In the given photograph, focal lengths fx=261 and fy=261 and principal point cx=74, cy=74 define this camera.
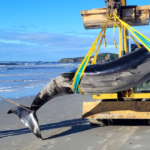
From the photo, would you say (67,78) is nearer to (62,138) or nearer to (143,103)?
(62,138)

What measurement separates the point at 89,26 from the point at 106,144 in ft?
10.1

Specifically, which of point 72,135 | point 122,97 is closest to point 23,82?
point 72,135

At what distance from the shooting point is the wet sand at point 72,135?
5.36 m

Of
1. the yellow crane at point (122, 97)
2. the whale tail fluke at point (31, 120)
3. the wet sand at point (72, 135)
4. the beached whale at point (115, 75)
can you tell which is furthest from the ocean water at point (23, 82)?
the beached whale at point (115, 75)

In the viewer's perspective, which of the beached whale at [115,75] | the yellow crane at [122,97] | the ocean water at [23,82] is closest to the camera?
the beached whale at [115,75]

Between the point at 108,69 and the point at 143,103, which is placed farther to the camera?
the point at 143,103

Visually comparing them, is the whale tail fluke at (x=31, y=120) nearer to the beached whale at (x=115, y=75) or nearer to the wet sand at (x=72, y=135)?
the wet sand at (x=72, y=135)

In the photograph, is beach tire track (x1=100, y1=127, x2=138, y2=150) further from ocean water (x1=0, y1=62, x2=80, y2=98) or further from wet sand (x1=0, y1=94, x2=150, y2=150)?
ocean water (x1=0, y1=62, x2=80, y2=98)

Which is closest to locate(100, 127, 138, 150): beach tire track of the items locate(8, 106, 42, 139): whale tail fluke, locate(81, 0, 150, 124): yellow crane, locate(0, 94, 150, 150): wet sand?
locate(0, 94, 150, 150): wet sand

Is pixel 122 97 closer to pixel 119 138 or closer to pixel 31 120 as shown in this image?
pixel 119 138

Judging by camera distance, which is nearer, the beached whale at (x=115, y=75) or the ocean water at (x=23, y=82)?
the beached whale at (x=115, y=75)

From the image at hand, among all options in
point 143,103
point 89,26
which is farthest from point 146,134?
point 89,26

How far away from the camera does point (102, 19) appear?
6.36 meters

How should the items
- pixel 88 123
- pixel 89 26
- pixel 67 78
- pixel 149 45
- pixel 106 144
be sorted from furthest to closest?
pixel 88 123 → pixel 89 26 → pixel 106 144 → pixel 67 78 → pixel 149 45
